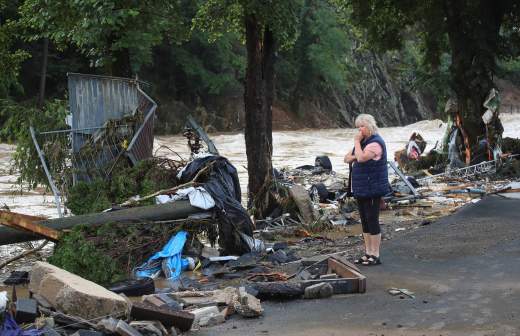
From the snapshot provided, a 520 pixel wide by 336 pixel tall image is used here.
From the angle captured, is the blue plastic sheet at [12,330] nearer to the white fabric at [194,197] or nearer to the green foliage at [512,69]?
the white fabric at [194,197]

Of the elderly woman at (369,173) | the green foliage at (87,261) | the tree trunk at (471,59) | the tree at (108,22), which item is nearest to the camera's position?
the elderly woman at (369,173)

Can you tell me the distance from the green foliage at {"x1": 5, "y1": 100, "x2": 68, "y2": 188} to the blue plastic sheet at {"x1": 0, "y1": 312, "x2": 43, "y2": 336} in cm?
664

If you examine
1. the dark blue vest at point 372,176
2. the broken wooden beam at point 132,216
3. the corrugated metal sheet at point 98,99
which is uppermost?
the corrugated metal sheet at point 98,99

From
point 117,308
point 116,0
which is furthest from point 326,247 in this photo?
point 116,0

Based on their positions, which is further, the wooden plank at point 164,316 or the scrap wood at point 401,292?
the scrap wood at point 401,292

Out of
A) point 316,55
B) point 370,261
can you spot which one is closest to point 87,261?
point 370,261

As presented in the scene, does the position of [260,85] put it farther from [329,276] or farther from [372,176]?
[329,276]

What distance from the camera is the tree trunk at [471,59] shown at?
2450cm

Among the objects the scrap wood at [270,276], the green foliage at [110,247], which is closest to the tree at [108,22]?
the green foliage at [110,247]

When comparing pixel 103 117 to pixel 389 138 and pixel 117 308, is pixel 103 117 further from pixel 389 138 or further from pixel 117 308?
pixel 389 138

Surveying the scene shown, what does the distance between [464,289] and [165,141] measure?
40.6m

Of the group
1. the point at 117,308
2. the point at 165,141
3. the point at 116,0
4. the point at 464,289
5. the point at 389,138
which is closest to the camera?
the point at 117,308

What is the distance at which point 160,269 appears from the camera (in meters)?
→ 9.88

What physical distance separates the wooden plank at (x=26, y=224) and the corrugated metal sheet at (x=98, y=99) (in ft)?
11.0
